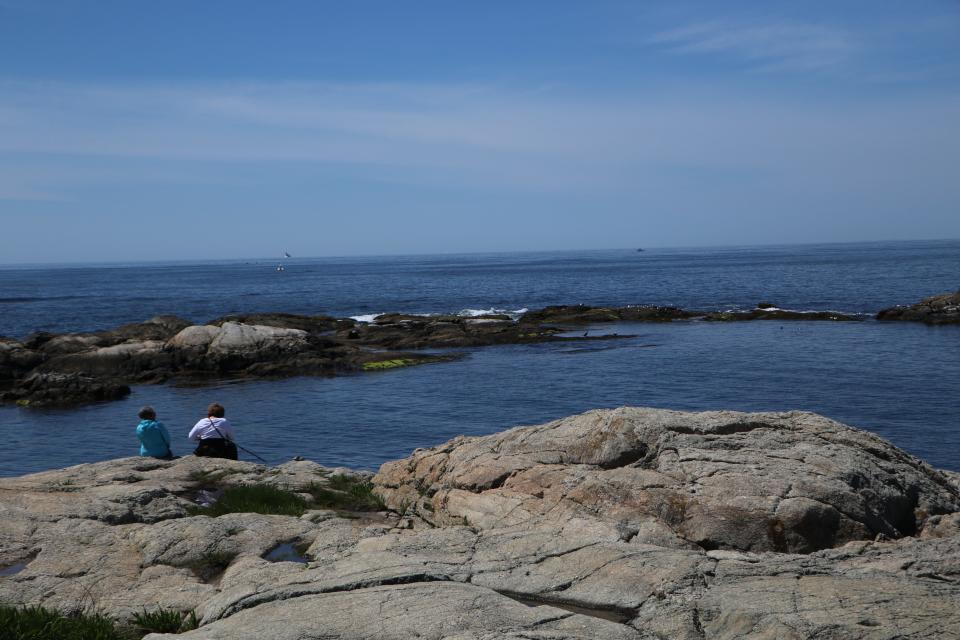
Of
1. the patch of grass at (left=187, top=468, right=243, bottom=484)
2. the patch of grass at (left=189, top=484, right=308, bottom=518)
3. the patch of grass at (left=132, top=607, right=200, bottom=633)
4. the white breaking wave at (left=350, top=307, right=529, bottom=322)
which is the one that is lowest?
the white breaking wave at (left=350, top=307, right=529, bottom=322)

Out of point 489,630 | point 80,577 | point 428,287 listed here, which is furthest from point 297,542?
point 428,287

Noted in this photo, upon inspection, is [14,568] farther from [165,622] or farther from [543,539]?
[543,539]

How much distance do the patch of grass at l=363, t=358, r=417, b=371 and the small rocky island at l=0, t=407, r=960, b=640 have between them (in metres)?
24.9

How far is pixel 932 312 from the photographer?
2117 inches

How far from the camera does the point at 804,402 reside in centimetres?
2852

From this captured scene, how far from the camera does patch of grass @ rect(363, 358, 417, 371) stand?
39844mm

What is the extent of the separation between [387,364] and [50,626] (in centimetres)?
3292

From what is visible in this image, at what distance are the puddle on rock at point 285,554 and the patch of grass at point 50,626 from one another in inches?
83.1

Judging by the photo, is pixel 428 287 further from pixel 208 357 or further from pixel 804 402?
pixel 804 402

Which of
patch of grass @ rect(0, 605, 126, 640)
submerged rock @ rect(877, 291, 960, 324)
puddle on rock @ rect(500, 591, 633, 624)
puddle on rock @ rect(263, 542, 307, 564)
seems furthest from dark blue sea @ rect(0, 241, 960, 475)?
puddle on rock @ rect(500, 591, 633, 624)

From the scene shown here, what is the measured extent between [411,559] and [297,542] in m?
2.65

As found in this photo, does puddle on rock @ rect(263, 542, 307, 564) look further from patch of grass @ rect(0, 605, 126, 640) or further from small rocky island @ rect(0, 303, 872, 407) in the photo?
small rocky island @ rect(0, 303, 872, 407)

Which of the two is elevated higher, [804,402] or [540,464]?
[540,464]

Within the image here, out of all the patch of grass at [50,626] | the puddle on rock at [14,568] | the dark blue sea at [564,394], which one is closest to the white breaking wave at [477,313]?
the dark blue sea at [564,394]
